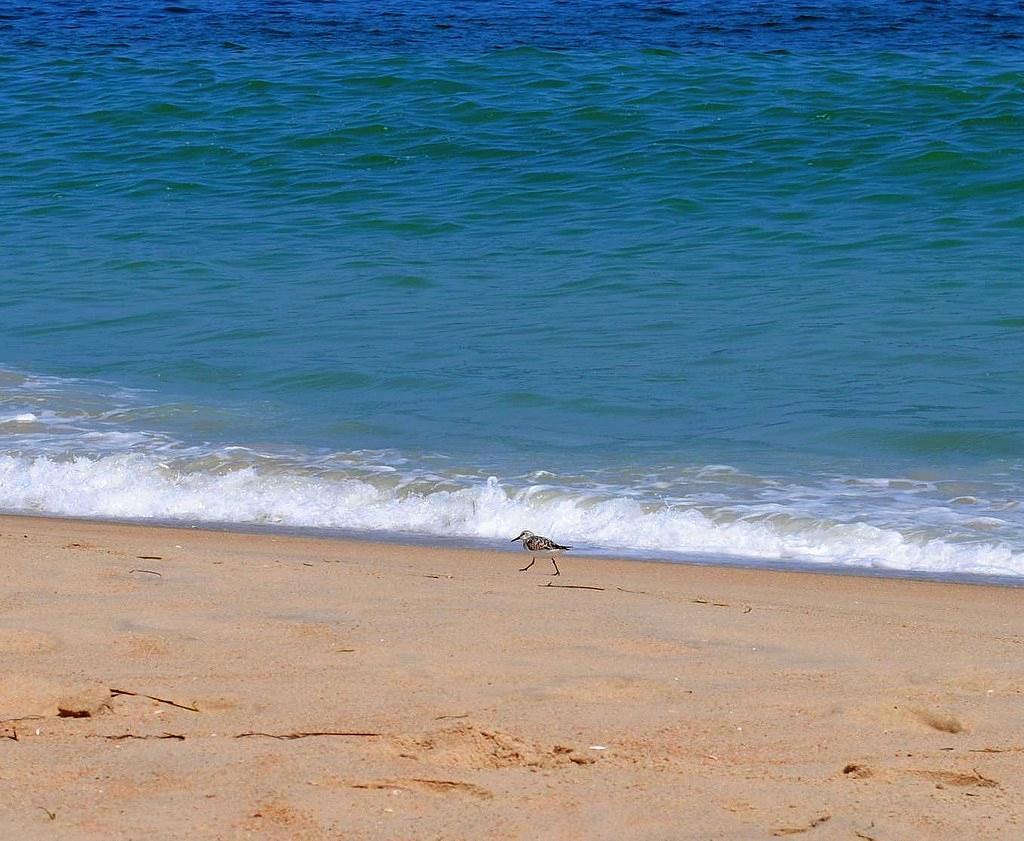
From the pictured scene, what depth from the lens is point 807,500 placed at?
525 centimetres

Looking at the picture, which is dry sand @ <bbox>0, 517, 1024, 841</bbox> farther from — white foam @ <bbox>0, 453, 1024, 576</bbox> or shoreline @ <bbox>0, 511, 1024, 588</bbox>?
white foam @ <bbox>0, 453, 1024, 576</bbox>

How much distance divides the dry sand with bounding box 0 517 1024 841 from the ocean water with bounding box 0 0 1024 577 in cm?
101

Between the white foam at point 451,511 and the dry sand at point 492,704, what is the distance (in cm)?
A: 42

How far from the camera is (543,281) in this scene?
8828mm

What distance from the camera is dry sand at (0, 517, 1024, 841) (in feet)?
8.42

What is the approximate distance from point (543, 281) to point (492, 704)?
5964mm

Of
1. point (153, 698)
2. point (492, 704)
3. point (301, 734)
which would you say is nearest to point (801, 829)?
point (492, 704)

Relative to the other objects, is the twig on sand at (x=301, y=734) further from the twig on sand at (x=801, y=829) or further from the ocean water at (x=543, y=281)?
the ocean water at (x=543, y=281)

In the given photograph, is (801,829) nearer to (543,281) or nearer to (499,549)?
(499,549)

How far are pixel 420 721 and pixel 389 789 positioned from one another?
0.33m

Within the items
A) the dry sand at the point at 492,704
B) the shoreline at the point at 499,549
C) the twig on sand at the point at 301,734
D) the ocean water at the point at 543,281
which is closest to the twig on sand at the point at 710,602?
the dry sand at the point at 492,704

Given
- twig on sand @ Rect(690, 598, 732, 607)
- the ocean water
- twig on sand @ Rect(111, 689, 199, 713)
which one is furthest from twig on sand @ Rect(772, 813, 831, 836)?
the ocean water

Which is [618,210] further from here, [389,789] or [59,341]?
[389,789]

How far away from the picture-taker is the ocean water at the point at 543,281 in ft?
18.0
